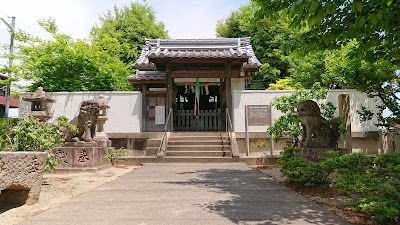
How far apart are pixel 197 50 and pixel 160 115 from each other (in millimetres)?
3931

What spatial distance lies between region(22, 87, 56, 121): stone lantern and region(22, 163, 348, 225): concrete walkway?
741 centimetres

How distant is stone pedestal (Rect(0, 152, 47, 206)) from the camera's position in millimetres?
3307

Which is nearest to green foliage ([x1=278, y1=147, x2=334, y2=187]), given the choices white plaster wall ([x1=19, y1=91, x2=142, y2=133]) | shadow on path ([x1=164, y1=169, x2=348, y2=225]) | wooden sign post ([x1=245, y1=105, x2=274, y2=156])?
shadow on path ([x1=164, y1=169, x2=348, y2=225])

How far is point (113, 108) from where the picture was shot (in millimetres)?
12672

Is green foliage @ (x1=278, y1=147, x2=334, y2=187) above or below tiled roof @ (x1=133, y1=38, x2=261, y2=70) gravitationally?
below

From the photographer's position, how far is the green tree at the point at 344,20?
11.4ft

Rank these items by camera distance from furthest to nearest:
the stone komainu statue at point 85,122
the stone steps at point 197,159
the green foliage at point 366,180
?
the stone steps at point 197,159, the stone komainu statue at point 85,122, the green foliage at point 366,180

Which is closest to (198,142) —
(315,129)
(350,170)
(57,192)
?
(315,129)

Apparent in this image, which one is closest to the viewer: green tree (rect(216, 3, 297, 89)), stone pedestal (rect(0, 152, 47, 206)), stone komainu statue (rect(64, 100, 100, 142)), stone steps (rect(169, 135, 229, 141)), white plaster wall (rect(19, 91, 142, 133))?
stone pedestal (rect(0, 152, 47, 206))

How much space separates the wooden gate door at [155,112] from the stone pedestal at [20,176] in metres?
9.21

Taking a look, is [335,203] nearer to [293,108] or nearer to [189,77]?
[293,108]

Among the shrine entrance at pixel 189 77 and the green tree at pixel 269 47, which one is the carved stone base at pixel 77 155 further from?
the green tree at pixel 269 47

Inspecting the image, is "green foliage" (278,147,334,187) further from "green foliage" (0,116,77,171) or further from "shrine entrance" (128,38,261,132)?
"shrine entrance" (128,38,261,132)

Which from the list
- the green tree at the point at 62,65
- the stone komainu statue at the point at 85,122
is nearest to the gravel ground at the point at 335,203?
the stone komainu statue at the point at 85,122
